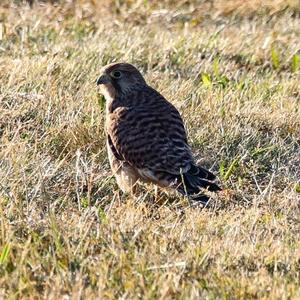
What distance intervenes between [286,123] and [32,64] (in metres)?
1.92

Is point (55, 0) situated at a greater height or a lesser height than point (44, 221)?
lesser

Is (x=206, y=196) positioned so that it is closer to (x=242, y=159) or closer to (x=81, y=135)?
(x=242, y=159)

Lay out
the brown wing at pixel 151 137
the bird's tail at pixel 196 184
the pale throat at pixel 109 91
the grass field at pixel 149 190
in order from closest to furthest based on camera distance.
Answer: the grass field at pixel 149 190, the bird's tail at pixel 196 184, the brown wing at pixel 151 137, the pale throat at pixel 109 91

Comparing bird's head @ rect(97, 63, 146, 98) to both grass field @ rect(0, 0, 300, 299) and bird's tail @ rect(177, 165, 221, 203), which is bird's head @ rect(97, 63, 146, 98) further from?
bird's tail @ rect(177, 165, 221, 203)

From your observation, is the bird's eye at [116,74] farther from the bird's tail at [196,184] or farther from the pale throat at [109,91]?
the bird's tail at [196,184]

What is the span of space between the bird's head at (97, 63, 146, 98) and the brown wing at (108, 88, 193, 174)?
0.86 ft

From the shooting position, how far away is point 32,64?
691 centimetres

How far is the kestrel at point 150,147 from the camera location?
17.1 ft

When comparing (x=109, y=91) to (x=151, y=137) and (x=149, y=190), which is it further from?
(x=149, y=190)

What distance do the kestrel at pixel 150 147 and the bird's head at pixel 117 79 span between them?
59mm

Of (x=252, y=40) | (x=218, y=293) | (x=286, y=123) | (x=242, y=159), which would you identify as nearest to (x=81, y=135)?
→ (x=242, y=159)

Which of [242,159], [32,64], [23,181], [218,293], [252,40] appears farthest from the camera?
[252,40]

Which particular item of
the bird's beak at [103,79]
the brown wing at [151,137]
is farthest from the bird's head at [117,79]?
the brown wing at [151,137]

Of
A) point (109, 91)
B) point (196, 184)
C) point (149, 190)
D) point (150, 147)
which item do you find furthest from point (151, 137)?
point (109, 91)
